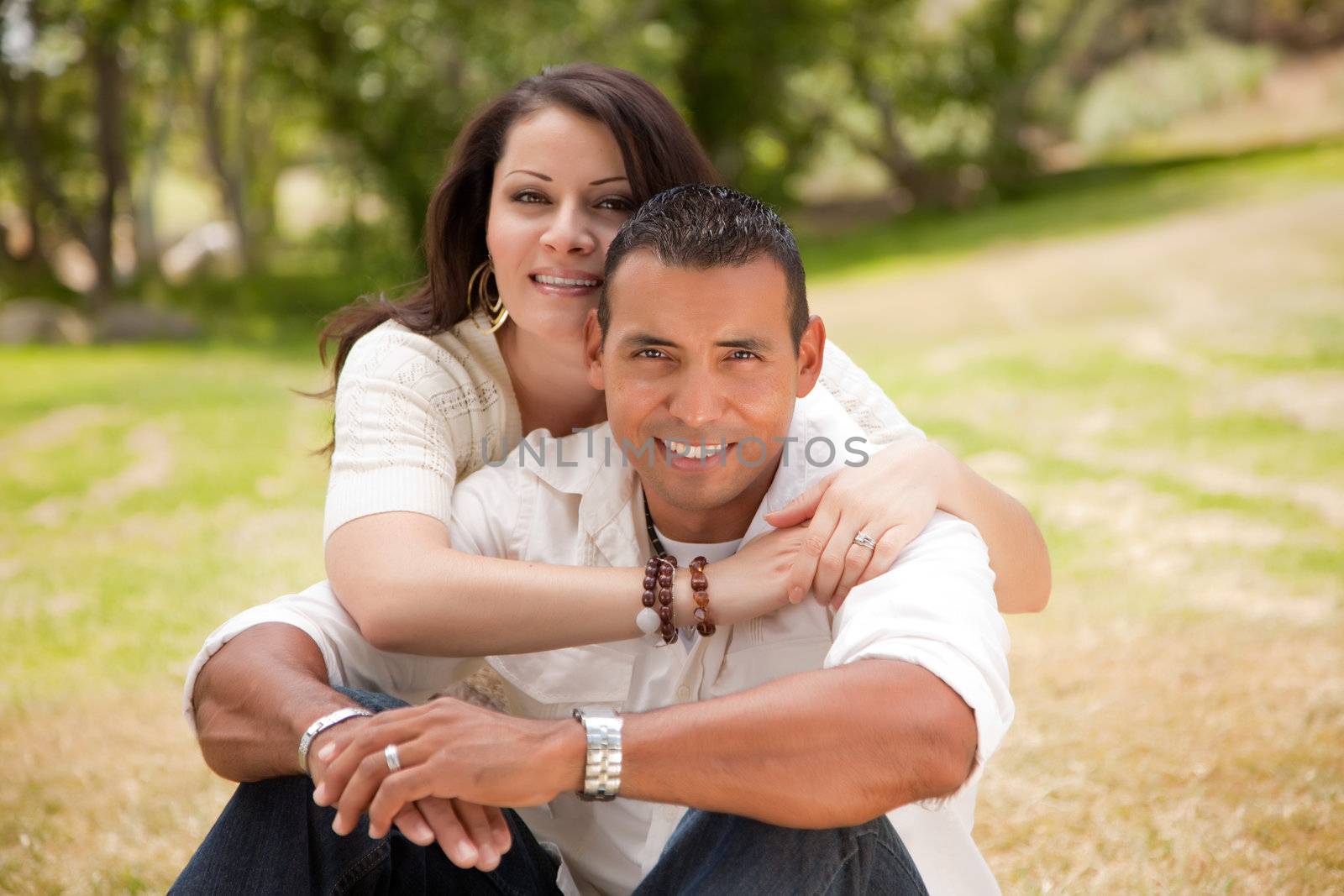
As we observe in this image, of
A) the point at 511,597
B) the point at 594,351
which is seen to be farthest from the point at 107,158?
the point at 511,597

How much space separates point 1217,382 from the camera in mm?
9453

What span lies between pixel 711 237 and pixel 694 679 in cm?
88

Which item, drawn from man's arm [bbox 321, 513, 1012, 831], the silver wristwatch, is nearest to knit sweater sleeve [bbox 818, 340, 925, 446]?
man's arm [bbox 321, 513, 1012, 831]

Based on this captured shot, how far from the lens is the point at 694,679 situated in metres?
2.57

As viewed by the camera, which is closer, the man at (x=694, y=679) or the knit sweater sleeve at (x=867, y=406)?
the man at (x=694, y=679)

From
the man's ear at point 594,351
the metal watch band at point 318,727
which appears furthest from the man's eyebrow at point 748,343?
the metal watch band at point 318,727

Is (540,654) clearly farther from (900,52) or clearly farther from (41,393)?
(900,52)

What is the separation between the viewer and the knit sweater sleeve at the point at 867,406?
3.07 m

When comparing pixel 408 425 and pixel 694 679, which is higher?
pixel 408 425

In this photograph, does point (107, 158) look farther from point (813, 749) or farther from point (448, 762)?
Result: point (813, 749)

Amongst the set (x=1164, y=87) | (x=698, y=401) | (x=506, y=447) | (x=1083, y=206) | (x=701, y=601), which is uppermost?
(x=698, y=401)

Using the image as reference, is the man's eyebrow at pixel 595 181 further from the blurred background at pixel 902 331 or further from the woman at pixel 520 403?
the blurred background at pixel 902 331

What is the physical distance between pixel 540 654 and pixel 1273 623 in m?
3.81

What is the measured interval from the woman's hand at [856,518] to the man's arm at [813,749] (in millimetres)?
337
